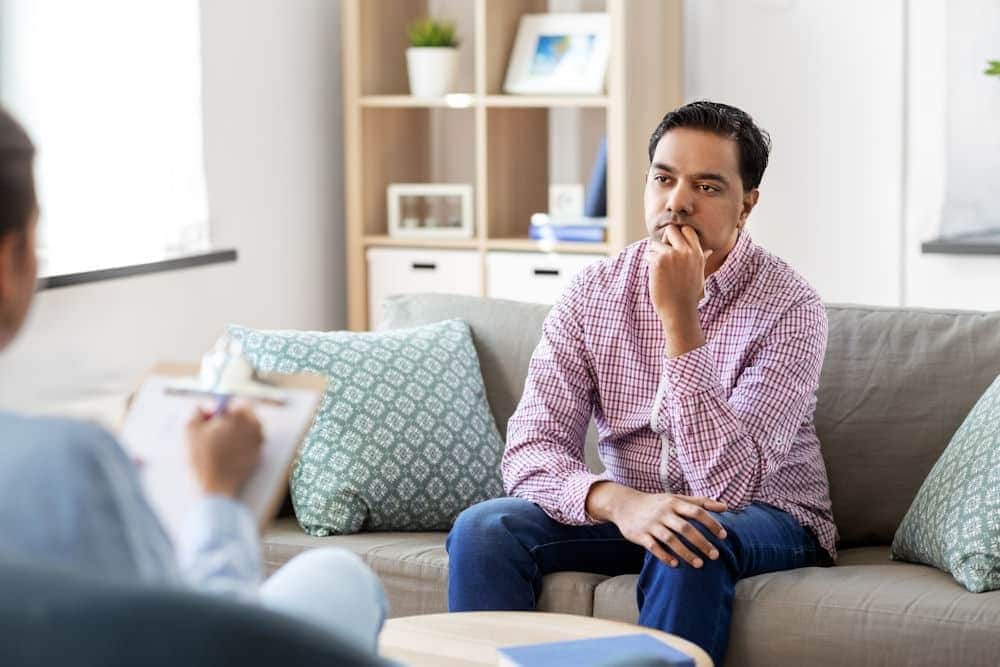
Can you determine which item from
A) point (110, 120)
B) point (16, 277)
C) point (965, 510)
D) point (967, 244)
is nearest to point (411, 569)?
point (965, 510)

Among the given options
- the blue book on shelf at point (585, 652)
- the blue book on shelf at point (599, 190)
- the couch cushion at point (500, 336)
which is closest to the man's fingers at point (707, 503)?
the blue book on shelf at point (585, 652)

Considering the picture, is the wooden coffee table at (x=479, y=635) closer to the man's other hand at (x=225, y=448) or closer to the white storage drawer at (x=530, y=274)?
the man's other hand at (x=225, y=448)

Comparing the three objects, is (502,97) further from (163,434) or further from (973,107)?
(163,434)

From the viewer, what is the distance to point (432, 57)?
13.5ft

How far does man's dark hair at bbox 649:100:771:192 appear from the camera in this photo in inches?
87.0

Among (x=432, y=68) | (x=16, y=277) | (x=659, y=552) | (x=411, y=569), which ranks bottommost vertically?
(x=411, y=569)

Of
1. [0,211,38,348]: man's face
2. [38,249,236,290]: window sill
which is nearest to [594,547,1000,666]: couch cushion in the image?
[0,211,38,348]: man's face

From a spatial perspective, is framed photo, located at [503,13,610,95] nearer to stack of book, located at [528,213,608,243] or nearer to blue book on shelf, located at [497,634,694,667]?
stack of book, located at [528,213,608,243]

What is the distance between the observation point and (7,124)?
82 cm

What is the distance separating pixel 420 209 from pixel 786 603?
263cm

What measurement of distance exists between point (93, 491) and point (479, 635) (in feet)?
3.35

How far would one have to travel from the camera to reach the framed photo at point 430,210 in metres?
4.18

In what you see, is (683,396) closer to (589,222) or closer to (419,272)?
(589,222)

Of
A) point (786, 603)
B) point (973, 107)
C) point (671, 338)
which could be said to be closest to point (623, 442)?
point (671, 338)
